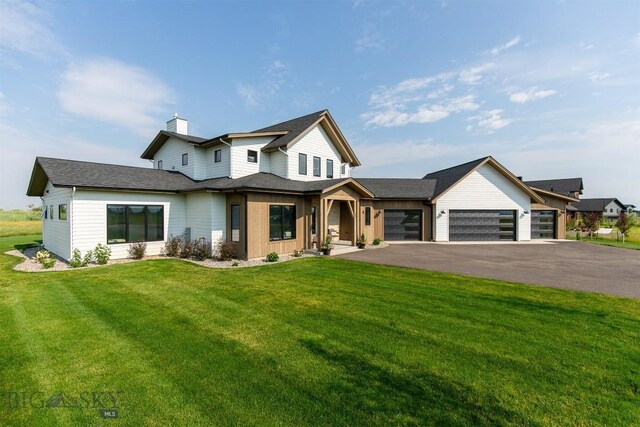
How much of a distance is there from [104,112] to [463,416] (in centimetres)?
2494

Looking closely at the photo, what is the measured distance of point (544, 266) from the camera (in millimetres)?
11992

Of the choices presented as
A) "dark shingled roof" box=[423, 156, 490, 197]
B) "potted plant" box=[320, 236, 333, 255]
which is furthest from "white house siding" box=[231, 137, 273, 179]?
"dark shingled roof" box=[423, 156, 490, 197]

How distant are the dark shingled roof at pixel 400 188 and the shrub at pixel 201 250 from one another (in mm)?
12856

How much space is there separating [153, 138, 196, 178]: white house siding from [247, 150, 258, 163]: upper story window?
3.50m

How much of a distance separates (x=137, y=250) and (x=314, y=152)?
11.7 meters

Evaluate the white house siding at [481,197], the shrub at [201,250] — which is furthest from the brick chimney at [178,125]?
the white house siding at [481,197]

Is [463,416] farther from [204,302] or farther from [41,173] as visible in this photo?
[41,173]

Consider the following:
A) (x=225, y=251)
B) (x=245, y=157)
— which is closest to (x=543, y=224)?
(x=245, y=157)

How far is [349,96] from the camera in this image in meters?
20.8

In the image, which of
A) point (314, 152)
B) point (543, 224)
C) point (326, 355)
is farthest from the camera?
point (543, 224)

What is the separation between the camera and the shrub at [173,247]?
14312 mm

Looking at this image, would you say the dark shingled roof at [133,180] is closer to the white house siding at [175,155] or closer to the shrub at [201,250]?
the white house siding at [175,155]

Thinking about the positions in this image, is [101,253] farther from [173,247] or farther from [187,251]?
[187,251]

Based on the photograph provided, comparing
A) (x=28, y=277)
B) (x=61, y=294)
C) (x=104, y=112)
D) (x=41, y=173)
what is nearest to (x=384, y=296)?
(x=61, y=294)
